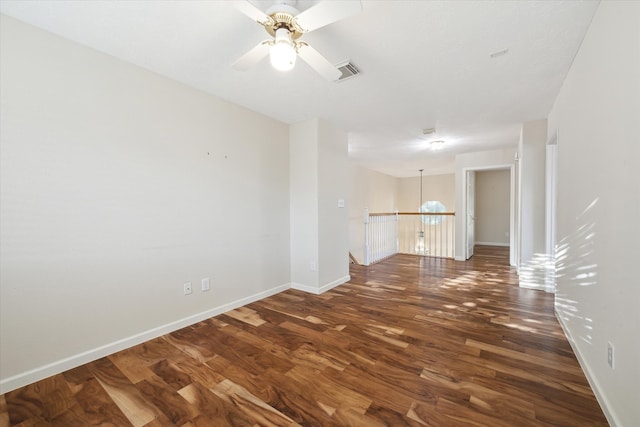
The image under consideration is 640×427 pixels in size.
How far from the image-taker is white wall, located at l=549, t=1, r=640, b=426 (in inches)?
43.8

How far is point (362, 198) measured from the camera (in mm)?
7113

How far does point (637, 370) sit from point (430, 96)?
251 centimetres

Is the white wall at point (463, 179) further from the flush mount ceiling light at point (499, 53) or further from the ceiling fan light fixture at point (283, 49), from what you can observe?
the ceiling fan light fixture at point (283, 49)

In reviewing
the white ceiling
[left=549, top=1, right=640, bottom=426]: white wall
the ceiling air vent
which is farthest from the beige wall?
the ceiling air vent

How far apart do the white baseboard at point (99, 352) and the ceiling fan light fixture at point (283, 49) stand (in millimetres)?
2389

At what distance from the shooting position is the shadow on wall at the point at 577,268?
5.21 ft

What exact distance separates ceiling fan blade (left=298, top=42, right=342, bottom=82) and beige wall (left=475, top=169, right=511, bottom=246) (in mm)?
7446

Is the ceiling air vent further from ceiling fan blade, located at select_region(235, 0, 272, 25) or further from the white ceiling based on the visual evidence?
ceiling fan blade, located at select_region(235, 0, 272, 25)

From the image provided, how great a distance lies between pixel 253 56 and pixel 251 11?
0.35m

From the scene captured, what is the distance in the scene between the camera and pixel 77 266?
1.87 m

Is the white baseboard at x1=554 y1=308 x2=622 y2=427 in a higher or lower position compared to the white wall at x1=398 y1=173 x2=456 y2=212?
lower

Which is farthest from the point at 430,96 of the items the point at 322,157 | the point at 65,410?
the point at 65,410

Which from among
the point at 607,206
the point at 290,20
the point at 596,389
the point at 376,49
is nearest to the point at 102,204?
the point at 290,20

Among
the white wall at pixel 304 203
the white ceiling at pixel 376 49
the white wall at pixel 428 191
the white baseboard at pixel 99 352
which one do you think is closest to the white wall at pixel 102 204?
the white baseboard at pixel 99 352
